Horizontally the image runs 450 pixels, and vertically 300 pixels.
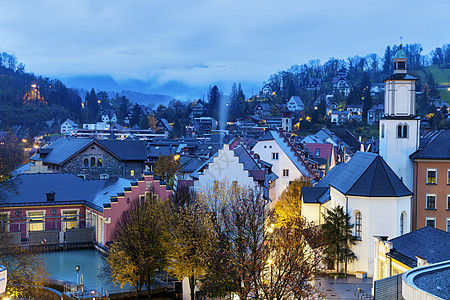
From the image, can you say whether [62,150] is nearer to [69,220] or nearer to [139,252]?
[69,220]

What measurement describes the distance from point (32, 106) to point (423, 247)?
17185 centimetres

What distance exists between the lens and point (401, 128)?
44344 millimetres

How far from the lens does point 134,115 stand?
199 meters

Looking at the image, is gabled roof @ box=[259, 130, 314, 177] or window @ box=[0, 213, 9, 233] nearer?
window @ box=[0, 213, 9, 233]

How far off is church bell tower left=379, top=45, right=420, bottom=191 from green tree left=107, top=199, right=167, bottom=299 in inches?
905

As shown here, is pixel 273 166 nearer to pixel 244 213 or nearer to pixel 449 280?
pixel 244 213

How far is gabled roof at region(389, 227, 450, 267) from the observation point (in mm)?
24359

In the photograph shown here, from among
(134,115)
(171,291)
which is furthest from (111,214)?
(134,115)

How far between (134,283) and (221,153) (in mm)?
16950

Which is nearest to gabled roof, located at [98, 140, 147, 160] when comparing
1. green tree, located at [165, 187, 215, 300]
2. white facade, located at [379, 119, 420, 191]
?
white facade, located at [379, 119, 420, 191]

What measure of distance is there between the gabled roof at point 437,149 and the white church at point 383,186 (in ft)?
2.98

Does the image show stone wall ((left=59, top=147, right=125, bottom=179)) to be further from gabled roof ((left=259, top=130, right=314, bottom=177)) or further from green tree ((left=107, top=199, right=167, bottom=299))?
green tree ((left=107, top=199, right=167, bottom=299))

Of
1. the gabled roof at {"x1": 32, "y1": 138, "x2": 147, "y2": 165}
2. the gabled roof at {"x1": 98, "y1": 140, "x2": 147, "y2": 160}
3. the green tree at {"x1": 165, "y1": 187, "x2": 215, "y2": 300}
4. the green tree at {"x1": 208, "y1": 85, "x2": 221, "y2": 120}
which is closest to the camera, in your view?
the green tree at {"x1": 165, "y1": 187, "x2": 215, "y2": 300}

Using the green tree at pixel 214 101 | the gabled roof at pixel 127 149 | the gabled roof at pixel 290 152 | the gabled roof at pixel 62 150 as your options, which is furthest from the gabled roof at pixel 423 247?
the green tree at pixel 214 101
